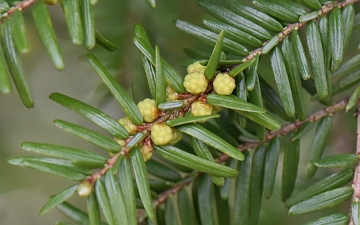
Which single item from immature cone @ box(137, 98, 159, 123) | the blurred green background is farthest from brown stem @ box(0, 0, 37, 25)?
the blurred green background

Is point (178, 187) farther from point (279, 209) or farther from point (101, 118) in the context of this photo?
point (279, 209)

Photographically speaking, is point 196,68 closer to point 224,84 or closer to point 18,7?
point 224,84

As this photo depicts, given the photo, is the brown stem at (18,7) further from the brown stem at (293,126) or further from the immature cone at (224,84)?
the brown stem at (293,126)

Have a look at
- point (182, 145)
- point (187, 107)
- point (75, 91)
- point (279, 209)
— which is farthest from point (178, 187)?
point (75, 91)

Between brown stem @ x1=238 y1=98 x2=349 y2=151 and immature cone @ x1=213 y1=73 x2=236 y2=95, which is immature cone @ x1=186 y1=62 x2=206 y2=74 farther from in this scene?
brown stem @ x1=238 y1=98 x2=349 y2=151

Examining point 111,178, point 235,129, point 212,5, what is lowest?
point 111,178

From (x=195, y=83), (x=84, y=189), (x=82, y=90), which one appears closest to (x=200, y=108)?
(x=195, y=83)
